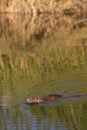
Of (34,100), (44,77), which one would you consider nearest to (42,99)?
(34,100)

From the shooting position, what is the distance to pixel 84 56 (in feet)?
60.2

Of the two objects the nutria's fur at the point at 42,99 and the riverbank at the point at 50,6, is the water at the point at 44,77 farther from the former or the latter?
the riverbank at the point at 50,6

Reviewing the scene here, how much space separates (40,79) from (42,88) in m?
0.91

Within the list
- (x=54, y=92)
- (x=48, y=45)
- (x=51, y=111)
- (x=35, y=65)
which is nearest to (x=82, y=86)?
(x=54, y=92)

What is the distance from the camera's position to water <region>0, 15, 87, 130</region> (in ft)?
36.6

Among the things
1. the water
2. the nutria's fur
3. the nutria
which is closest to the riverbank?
the water

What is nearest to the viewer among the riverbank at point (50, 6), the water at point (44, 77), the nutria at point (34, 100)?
the water at point (44, 77)

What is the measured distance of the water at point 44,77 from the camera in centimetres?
1114

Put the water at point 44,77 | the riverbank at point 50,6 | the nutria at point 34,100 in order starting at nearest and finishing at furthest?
the water at point 44,77
the nutria at point 34,100
the riverbank at point 50,6

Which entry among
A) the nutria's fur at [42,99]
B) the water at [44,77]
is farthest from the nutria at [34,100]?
the water at [44,77]

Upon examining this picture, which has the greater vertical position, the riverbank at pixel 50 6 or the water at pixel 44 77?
the riverbank at pixel 50 6

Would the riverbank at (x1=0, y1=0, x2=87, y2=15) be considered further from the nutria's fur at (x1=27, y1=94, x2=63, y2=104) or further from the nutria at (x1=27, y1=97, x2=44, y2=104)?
the nutria at (x1=27, y1=97, x2=44, y2=104)

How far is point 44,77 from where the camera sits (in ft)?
49.6

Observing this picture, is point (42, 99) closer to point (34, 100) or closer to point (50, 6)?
point (34, 100)
